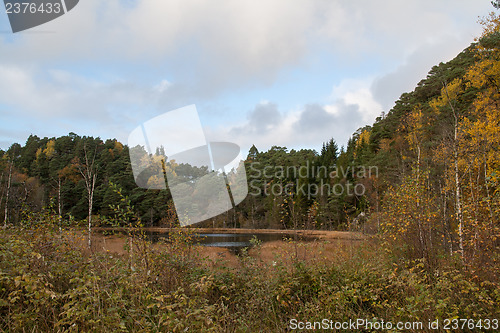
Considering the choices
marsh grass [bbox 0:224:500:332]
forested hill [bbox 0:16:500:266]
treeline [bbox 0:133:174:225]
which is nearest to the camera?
marsh grass [bbox 0:224:500:332]

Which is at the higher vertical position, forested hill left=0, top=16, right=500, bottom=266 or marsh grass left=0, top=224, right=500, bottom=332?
forested hill left=0, top=16, right=500, bottom=266

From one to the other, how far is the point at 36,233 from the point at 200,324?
3991 mm

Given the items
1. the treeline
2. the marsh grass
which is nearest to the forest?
the marsh grass

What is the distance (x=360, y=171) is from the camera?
4331 cm

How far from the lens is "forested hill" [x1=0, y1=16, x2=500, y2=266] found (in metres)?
10.1

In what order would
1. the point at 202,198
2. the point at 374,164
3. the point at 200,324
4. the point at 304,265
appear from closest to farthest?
the point at 200,324, the point at 304,265, the point at 374,164, the point at 202,198

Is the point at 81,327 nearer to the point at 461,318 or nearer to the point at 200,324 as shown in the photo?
the point at 200,324

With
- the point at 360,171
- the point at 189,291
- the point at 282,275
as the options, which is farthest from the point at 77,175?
the point at 282,275

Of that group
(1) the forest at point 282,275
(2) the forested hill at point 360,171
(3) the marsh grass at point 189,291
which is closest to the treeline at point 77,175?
(2) the forested hill at point 360,171

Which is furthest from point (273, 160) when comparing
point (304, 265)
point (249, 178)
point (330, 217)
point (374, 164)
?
point (304, 265)

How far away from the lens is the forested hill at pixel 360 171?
1010 cm

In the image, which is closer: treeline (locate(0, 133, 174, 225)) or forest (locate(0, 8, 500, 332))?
forest (locate(0, 8, 500, 332))

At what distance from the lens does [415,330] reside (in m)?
Answer: 3.63

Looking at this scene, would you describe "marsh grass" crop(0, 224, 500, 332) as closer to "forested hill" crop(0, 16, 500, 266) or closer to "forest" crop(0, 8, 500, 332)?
"forest" crop(0, 8, 500, 332)
